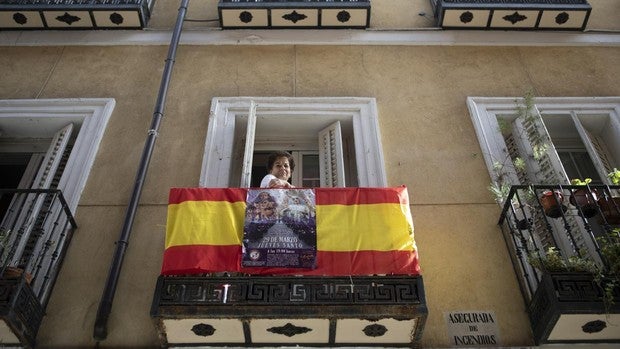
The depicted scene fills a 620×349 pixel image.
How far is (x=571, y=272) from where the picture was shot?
206 inches

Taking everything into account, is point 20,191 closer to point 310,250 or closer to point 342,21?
point 310,250

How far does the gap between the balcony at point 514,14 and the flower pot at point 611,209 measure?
4.20 meters

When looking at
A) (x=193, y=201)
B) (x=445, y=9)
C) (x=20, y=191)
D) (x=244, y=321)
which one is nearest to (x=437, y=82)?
(x=445, y=9)

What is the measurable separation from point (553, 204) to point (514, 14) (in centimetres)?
433

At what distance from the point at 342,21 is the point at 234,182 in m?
3.44

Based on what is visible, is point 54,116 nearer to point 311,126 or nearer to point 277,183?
point 311,126

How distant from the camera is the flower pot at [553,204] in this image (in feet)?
19.4

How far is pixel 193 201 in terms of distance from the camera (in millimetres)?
5789

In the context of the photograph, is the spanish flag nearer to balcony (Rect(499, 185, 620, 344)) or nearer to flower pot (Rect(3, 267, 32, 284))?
balcony (Rect(499, 185, 620, 344))

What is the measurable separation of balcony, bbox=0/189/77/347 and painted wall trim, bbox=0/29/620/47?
116 inches

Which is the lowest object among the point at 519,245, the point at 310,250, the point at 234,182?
the point at 310,250

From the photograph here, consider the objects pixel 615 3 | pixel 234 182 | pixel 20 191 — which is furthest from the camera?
pixel 615 3

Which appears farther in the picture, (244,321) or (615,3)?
(615,3)

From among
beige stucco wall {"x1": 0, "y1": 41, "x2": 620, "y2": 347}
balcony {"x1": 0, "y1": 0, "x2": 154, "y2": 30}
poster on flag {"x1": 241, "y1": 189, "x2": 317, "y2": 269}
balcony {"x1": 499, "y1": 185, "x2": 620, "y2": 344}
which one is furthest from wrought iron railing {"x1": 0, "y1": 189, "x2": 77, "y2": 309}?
balcony {"x1": 499, "y1": 185, "x2": 620, "y2": 344}
